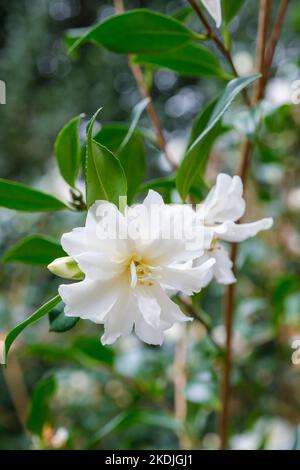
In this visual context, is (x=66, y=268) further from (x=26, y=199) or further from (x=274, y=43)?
(x=274, y=43)

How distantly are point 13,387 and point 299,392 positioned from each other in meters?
1.00

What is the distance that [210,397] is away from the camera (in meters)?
1.03

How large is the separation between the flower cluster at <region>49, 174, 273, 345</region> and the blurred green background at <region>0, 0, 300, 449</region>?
30 cm

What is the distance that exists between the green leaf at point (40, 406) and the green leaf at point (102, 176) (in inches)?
21.4

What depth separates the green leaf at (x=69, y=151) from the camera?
61 cm

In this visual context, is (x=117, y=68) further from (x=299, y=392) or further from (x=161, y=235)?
(x=161, y=235)

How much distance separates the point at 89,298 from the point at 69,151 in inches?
8.7

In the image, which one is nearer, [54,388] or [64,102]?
[54,388]

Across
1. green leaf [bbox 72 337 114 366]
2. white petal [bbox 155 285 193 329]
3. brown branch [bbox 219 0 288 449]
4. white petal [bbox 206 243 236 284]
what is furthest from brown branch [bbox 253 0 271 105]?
green leaf [bbox 72 337 114 366]

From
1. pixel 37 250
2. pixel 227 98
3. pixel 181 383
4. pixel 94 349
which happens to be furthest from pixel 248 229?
pixel 181 383

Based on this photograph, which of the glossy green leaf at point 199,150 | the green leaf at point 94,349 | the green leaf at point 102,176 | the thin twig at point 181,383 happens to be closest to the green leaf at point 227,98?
the glossy green leaf at point 199,150

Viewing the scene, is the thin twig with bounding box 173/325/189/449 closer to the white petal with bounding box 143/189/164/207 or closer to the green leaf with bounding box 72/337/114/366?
the green leaf with bounding box 72/337/114/366

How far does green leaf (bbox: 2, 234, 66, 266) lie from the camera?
2.08ft
